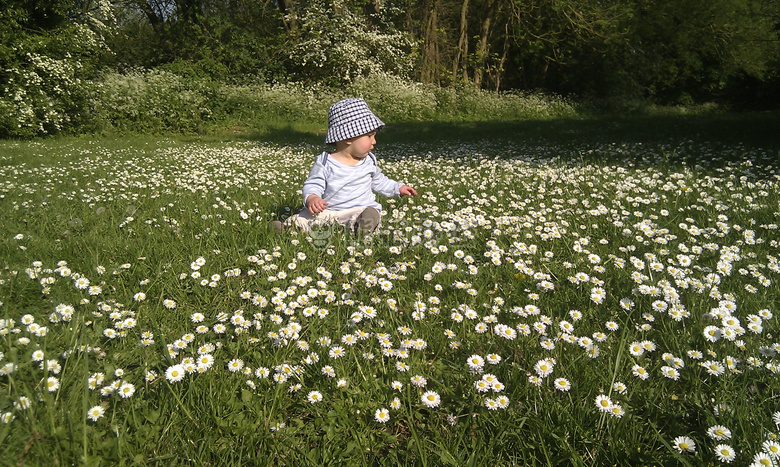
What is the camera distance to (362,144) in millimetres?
4043

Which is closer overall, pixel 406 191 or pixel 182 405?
pixel 182 405

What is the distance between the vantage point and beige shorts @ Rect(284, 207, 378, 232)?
13.6ft

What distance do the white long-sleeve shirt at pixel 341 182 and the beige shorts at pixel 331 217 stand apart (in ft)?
0.19

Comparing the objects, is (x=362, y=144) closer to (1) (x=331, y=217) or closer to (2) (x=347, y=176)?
(2) (x=347, y=176)

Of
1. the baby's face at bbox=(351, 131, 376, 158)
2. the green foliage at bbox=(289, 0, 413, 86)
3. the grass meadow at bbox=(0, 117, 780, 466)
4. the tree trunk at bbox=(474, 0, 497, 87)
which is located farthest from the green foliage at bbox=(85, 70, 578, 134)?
the baby's face at bbox=(351, 131, 376, 158)

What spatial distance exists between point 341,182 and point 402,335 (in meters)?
2.12

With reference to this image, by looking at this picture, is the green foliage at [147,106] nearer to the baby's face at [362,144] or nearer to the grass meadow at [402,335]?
the grass meadow at [402,335]

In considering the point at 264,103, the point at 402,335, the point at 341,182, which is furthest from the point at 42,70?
the point at 402,335

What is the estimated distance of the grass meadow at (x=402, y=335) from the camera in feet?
5.59

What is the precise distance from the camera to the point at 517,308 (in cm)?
248

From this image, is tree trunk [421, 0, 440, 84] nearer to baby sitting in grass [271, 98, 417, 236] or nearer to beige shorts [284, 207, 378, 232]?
baby sitting in grass [271, 98, 417, 236]

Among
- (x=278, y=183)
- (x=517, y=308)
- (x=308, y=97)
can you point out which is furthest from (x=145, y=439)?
(x=308, y=97)

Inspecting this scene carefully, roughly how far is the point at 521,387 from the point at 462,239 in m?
1.88

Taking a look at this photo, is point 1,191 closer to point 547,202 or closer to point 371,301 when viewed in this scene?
point 371,301
